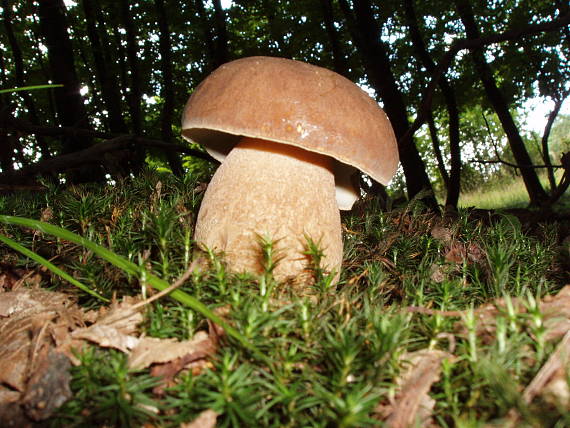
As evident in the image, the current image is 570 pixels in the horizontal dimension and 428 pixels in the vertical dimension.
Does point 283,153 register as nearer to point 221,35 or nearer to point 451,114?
point 221,35

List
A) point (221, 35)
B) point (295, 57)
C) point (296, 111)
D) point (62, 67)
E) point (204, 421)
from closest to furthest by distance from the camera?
point (204, 421), point (296, 111), point (62, 67), point (221, 35), point (295, 57)

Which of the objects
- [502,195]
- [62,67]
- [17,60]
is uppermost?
[17,60]

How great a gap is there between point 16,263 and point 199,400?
1.31 metres

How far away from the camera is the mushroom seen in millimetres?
1460

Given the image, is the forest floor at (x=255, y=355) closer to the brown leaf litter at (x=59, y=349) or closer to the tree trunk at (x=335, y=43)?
the brown leaf litter at (x=59, y=349)

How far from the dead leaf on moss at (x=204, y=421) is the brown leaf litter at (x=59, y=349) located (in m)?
0.13

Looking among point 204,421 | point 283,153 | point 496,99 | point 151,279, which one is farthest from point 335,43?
point 204,421

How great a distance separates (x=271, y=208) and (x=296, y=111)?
1.54 feet

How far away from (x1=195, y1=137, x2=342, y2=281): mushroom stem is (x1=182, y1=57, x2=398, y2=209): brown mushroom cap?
294mm

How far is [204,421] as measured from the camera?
2.66 feet

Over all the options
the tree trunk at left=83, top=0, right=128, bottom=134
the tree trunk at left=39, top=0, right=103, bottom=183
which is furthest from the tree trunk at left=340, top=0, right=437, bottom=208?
the tree trunk at left=83, top=0, right=128, bottom=134

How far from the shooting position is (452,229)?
229 cm

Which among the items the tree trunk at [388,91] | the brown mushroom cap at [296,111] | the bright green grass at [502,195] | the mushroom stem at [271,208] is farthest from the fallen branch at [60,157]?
the bright green grass at [502,195]

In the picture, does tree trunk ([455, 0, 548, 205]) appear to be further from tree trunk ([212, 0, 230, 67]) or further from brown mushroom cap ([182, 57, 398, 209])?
brown mushroom cap ([182, 57, 398, 209])
